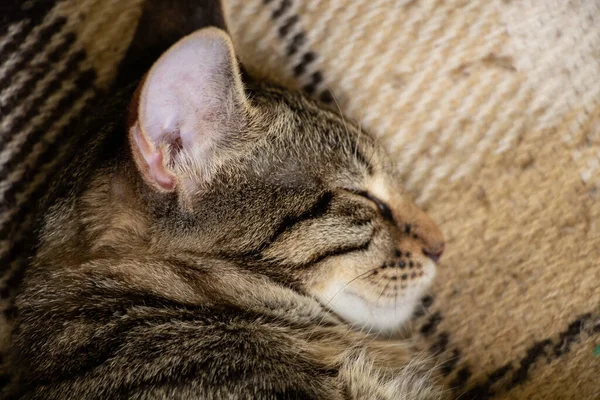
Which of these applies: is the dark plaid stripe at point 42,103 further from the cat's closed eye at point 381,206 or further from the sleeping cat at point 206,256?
the cat's closed eye at point 381,206

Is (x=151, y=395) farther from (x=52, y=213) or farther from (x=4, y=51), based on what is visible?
(x=4, y=51)

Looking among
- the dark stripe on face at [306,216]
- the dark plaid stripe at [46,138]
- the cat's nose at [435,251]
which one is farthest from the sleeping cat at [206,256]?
the dark plaid stripe at [46,138]

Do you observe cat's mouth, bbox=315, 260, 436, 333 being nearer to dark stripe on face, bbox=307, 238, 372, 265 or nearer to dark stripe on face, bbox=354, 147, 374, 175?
dark stripe on face, bbox=307, 238, 372, 265

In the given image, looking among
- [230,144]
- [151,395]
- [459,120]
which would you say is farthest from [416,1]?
[151,395]

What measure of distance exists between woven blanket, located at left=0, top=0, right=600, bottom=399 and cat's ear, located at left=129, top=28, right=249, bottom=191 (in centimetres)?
40

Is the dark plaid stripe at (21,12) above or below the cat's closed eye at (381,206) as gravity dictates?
above

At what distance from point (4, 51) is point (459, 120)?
3.19 ft

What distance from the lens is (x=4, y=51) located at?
4.41 ft

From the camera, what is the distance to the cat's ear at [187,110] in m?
0.96

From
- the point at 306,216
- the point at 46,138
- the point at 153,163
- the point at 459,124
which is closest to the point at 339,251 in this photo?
the point at 306,216

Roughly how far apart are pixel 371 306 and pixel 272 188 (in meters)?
0.32

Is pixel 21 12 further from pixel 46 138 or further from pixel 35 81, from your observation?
pixel 46 138

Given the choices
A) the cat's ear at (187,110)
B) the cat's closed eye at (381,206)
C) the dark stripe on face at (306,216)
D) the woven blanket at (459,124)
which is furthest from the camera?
the woven blanket at (459,124)

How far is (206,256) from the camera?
3.48 ft
